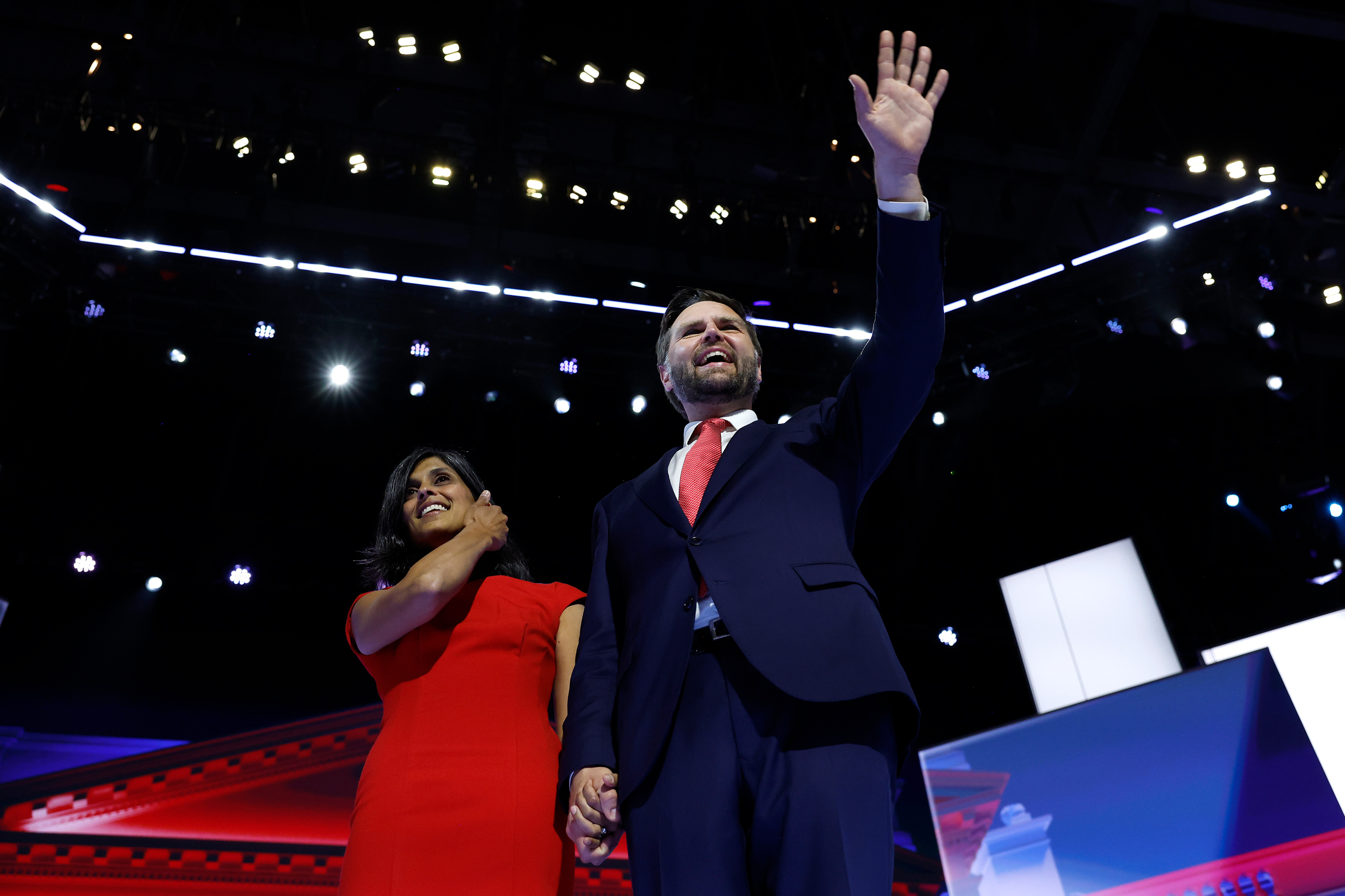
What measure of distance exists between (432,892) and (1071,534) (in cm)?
695

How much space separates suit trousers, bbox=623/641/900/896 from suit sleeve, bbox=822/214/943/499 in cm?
44

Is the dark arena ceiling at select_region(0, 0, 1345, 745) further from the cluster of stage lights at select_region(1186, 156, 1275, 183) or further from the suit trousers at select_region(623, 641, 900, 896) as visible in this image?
the suit trousers at select_region(623, 641, 900, 896)

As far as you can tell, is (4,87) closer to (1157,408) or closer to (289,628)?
(289,628)

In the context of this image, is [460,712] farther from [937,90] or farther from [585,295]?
[585,295]

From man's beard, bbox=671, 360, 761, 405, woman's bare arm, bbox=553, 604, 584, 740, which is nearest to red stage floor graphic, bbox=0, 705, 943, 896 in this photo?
woman's bare arm, bbox=553, 604, 584, 740

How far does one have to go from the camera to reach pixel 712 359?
1.81m

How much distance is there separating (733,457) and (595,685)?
1.41ft

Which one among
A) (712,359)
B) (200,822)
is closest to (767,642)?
(712,359)

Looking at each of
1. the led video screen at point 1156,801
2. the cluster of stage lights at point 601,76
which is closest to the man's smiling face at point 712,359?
the led video screen at point 1156,801

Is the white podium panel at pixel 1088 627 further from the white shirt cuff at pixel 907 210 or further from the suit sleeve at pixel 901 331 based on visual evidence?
the white shirt cuff at pixel 907 210

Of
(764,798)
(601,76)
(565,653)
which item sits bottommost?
(764,798)

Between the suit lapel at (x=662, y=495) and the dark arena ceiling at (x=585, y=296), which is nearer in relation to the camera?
the suit lapel at (x=662, y=495)

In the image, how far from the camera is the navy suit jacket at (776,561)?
4.35ft

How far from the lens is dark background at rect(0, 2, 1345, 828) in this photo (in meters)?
6.12
